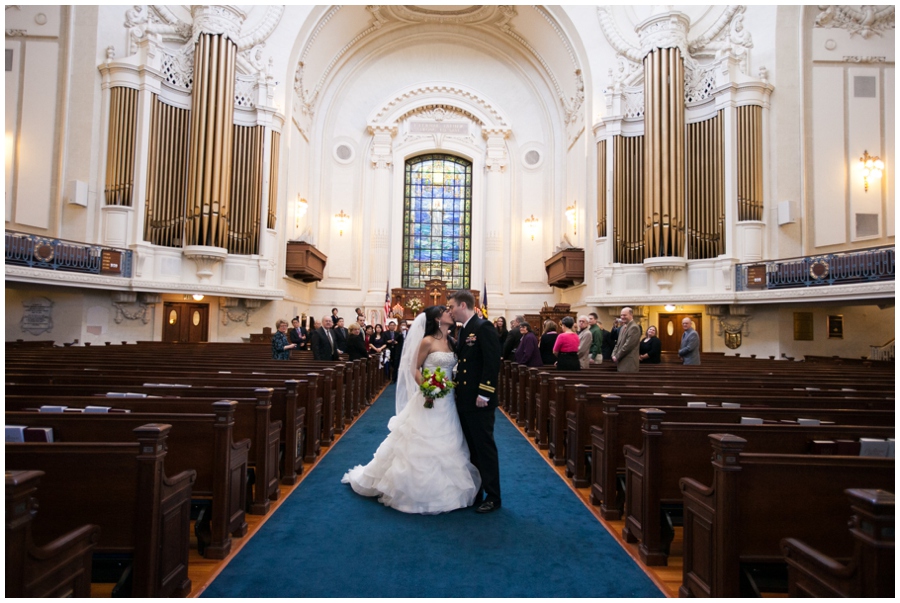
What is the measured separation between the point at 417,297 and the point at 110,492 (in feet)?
56.2

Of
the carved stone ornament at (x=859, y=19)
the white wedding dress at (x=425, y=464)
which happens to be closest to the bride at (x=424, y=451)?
the white wedding dress at (x=425, y=464)

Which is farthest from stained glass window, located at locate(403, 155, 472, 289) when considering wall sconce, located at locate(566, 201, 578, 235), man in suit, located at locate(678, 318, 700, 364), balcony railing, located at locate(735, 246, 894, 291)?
man in suit, located at locate(678, 318, 700, 364)

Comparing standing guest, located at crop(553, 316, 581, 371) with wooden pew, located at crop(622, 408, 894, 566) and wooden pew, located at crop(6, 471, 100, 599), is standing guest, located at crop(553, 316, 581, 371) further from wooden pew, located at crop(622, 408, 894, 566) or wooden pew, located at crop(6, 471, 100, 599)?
wooden pew, located at crop(6, 471, 100, 599)

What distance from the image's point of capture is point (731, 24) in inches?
611

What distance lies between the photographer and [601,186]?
16.8 m

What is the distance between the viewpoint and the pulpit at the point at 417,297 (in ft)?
63.8

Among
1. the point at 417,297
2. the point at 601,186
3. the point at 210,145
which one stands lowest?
the point at 417,297

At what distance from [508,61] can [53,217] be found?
1553 cm

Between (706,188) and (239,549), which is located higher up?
(706,188)

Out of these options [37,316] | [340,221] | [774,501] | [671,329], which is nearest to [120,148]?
[37,316]

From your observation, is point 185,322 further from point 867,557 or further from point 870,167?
point 870,167

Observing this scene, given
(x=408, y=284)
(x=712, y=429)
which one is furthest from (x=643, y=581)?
(x=408, y=284)

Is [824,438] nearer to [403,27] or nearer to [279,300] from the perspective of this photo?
[279,300]

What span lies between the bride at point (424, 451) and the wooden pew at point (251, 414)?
73 centimetres
